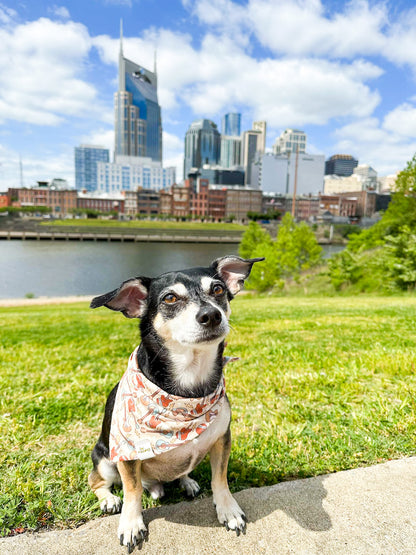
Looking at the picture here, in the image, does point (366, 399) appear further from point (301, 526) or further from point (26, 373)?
point (26, 373)

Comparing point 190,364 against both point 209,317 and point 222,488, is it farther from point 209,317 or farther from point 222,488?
point 222,488

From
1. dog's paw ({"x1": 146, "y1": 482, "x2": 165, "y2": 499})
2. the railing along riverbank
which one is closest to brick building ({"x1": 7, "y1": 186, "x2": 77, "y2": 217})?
the railing along riverbank

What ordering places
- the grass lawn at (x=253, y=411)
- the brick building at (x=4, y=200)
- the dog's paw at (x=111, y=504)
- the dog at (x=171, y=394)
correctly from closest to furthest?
the dog at (x=171, y=394) < the dog's paw at (x=111, y=504) < the grass lawn at (x=253, y=411) < the brick building at (x=4, y=200)

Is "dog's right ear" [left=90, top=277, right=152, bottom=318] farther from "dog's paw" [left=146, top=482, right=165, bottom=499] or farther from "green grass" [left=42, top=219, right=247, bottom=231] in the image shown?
"green grass" [left=42, top=219, right=247, bottom=231]

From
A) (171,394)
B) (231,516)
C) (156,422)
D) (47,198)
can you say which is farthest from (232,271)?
(47,198)

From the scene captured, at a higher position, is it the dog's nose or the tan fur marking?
the dog's nose

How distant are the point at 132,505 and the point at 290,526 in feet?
3.23

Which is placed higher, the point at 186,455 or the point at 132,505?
the point at 186,455

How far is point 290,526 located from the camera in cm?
216

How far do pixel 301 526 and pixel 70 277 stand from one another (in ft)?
137

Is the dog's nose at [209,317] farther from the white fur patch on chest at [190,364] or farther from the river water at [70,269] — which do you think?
the river water at [70,269]

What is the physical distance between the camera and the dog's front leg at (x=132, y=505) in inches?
83.6

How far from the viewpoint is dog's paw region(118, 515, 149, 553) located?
2.06m

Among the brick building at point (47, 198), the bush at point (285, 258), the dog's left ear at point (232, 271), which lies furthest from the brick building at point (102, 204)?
the dog's left ear at point (232, 271)
